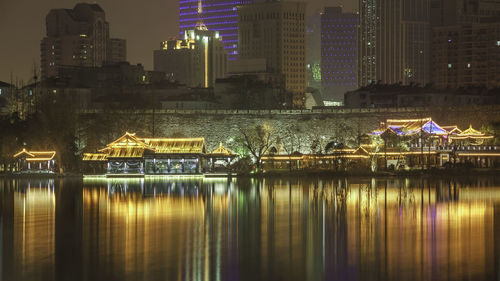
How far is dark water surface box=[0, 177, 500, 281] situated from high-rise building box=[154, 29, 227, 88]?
401 feet

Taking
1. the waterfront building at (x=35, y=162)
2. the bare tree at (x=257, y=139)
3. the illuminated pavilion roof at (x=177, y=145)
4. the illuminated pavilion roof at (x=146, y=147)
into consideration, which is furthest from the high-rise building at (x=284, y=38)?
the waterfront building at (x=35, y=162)

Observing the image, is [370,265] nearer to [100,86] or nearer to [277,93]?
[277,93]

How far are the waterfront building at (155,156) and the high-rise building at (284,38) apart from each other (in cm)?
9242

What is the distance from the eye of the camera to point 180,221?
3928cm

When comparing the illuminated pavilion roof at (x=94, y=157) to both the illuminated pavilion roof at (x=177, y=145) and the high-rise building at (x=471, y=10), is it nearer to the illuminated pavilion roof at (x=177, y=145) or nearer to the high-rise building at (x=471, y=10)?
the illuminated pavilion roof at (x=177, y=145)

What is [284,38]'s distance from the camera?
17288cm

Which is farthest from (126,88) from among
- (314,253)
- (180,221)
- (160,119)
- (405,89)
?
(314,253)

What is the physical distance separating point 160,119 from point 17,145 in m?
18.6

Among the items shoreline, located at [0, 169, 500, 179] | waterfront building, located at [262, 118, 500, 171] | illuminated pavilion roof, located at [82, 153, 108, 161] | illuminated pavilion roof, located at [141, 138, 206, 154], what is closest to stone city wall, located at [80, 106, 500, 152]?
waterfront building, located at [262, 118, 500, 171]

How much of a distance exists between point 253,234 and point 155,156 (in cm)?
4236

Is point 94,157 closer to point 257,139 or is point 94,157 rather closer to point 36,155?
point 36,155

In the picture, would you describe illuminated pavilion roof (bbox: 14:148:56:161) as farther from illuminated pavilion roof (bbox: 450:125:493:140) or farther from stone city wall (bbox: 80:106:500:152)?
illuminated pavilion roof (bbox: 450:125:493:140)

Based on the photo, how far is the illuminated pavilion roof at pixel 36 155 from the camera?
258ft

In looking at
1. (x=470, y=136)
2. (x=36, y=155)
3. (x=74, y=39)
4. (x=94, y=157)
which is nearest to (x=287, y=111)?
(x=470, y=136)
